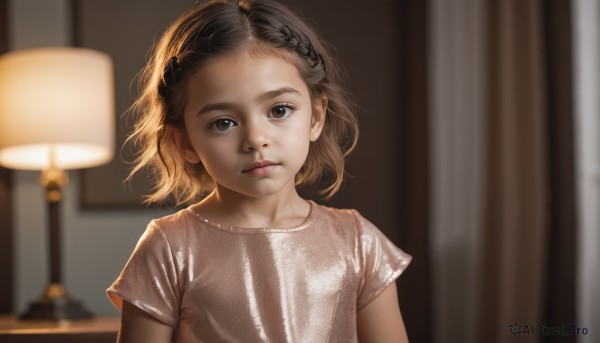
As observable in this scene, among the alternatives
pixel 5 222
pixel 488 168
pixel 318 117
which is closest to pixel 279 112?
pixel 318 117

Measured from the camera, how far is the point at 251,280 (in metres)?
1.17

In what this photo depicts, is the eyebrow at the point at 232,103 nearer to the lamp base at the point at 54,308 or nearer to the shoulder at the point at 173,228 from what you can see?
the shoulder at the point at 173,228

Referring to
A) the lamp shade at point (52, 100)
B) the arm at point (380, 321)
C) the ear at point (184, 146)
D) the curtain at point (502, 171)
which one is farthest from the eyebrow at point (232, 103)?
the lamp shade at point (52, 100)

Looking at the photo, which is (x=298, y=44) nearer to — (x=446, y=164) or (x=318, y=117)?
(x=318, y=117)

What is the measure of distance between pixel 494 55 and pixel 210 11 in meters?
1.63

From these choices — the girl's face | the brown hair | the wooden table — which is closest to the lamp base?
the wooden table

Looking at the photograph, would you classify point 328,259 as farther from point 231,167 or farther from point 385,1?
point 385,1

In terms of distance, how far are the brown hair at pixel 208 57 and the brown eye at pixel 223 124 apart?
91mm

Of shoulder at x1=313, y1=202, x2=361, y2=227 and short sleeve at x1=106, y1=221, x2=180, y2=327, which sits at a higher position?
shoulder at x1=313, y1=202, x2=361, y2=227

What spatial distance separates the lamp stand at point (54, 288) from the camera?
2.68 m

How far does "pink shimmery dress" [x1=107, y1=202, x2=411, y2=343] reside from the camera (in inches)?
44.9

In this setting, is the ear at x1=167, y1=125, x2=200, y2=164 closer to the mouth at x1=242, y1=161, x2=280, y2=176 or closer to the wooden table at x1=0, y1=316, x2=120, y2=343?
the mouth at x1=242, y1=161, x2=280, y2=176

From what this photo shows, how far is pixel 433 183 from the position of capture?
9.96ft

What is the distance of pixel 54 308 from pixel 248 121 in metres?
1.84
